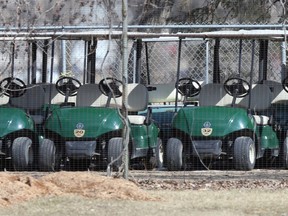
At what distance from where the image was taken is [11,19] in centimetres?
1806

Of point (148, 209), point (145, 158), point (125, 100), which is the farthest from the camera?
point (145, 158)

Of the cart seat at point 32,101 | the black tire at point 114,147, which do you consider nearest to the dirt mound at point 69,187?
the black tire at point 114,147

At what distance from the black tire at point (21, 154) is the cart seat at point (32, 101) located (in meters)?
1.07

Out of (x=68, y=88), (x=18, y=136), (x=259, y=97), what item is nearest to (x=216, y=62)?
(x=259, y=97)

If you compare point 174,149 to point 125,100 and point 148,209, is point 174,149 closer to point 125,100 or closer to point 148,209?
point 125,100

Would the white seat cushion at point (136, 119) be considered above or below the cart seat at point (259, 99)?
below

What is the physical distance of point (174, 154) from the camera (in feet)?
44.9

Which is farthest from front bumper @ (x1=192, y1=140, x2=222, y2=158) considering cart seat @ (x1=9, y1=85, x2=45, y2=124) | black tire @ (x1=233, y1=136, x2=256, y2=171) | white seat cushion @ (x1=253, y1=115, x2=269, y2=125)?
cart seat @ (x1=9, y1=85, x2=45, y2=124)

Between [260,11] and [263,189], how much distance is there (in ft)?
33.9

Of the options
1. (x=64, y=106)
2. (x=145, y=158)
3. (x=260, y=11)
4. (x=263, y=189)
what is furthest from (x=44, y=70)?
(x=260, y=11)

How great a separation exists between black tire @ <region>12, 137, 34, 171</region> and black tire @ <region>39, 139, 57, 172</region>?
21 centimetres

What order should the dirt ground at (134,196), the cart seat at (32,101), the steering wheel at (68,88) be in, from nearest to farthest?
1. the dirt ground at (134,196)
2. the cart seat at (32,101)
3. the steering wheel at (68,88)

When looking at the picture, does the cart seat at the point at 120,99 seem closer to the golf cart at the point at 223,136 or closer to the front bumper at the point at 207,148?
the golf cart at the point at 223,136

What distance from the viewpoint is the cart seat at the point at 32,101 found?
583 inches
